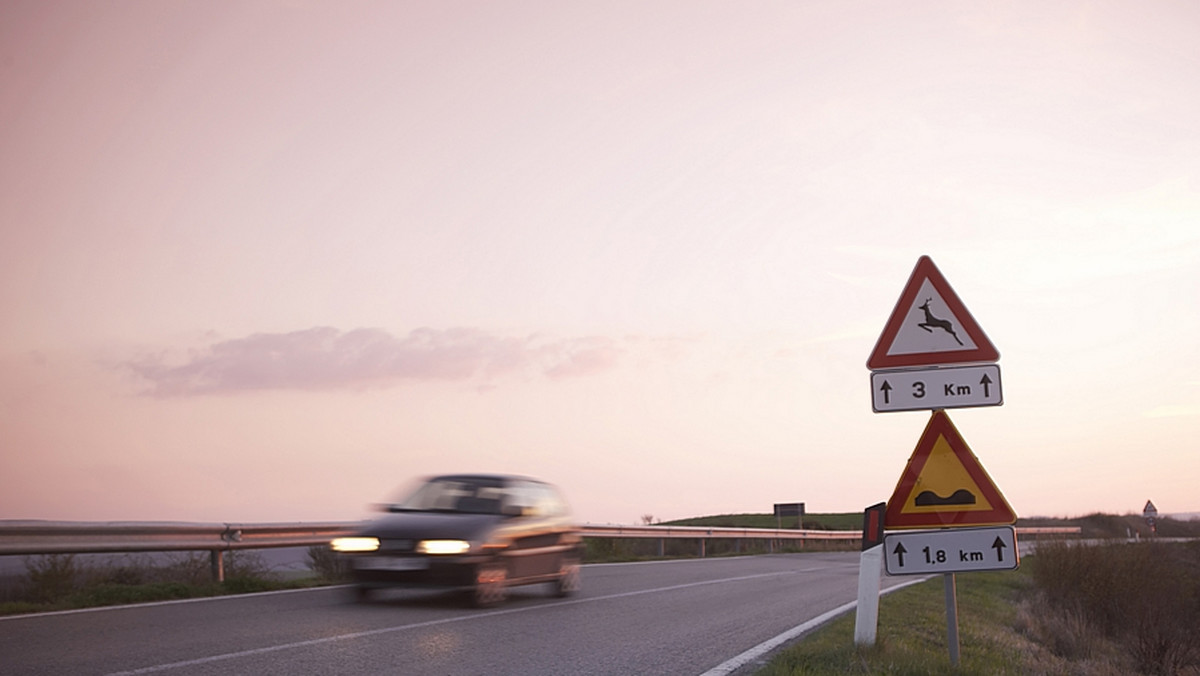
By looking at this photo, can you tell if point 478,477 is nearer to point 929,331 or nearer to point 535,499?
point 535,499

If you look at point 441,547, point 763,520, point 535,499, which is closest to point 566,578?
point 535,499

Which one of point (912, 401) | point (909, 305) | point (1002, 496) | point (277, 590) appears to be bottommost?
point (277, 590)

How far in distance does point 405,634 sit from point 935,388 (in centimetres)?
469

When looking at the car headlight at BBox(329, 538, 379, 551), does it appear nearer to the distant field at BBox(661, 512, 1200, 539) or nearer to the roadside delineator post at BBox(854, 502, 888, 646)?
the roadside delineator post at BBox(854, 502, 888, 646)

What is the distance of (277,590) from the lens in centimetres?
1330

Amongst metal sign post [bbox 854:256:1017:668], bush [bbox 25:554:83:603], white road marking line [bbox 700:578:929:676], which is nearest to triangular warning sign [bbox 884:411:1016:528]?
metal sign post [bbox 854:256:1017:668]

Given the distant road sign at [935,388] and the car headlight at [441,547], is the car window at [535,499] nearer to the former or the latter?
the car headlight at [441,547]

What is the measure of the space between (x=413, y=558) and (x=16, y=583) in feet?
15.9

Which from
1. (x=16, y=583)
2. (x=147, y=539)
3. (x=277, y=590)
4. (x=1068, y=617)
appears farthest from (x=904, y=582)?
(x=16, y=583)

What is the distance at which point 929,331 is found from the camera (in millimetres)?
6828

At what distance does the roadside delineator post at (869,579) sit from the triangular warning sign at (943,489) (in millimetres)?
551

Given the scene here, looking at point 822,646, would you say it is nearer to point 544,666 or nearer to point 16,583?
point 544,666

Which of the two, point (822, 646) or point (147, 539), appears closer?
point (822, 646)

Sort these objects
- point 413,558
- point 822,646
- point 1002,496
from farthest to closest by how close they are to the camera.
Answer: point 413,558 → point 822,646 → point 1002,496
